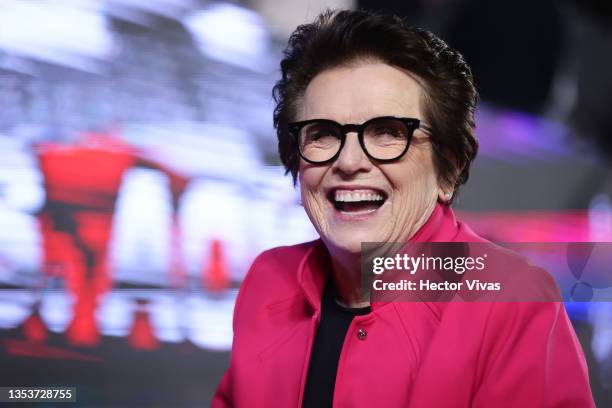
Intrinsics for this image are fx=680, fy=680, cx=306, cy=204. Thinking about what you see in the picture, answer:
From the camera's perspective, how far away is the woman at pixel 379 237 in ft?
3.63

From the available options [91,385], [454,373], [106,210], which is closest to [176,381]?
[91,385]

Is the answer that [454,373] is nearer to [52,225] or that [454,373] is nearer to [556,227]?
[556,227]

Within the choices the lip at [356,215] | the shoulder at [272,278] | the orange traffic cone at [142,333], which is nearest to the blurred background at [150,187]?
the orange traffic cone at [142,333]

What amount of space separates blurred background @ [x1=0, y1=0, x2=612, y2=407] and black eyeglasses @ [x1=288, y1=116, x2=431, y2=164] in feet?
4.08

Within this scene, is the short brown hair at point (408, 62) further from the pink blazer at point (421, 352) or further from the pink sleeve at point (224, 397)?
the pink sleeve at point (224, 397)

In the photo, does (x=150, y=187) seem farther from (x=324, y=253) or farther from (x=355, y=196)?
(x=355, y=196)

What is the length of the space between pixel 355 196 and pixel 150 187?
1.46 metres

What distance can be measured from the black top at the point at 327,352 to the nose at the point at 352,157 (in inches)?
11.2

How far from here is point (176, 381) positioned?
2.56 metres

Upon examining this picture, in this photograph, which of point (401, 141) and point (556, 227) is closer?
point (401, 141)

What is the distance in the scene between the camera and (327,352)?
4.25 ft

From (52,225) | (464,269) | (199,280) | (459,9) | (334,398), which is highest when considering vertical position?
(459,9)

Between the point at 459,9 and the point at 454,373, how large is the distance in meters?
1.61

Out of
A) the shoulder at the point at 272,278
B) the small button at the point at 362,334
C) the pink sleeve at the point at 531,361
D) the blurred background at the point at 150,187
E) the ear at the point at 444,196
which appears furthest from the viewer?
the blurred background at the point at 150,187
